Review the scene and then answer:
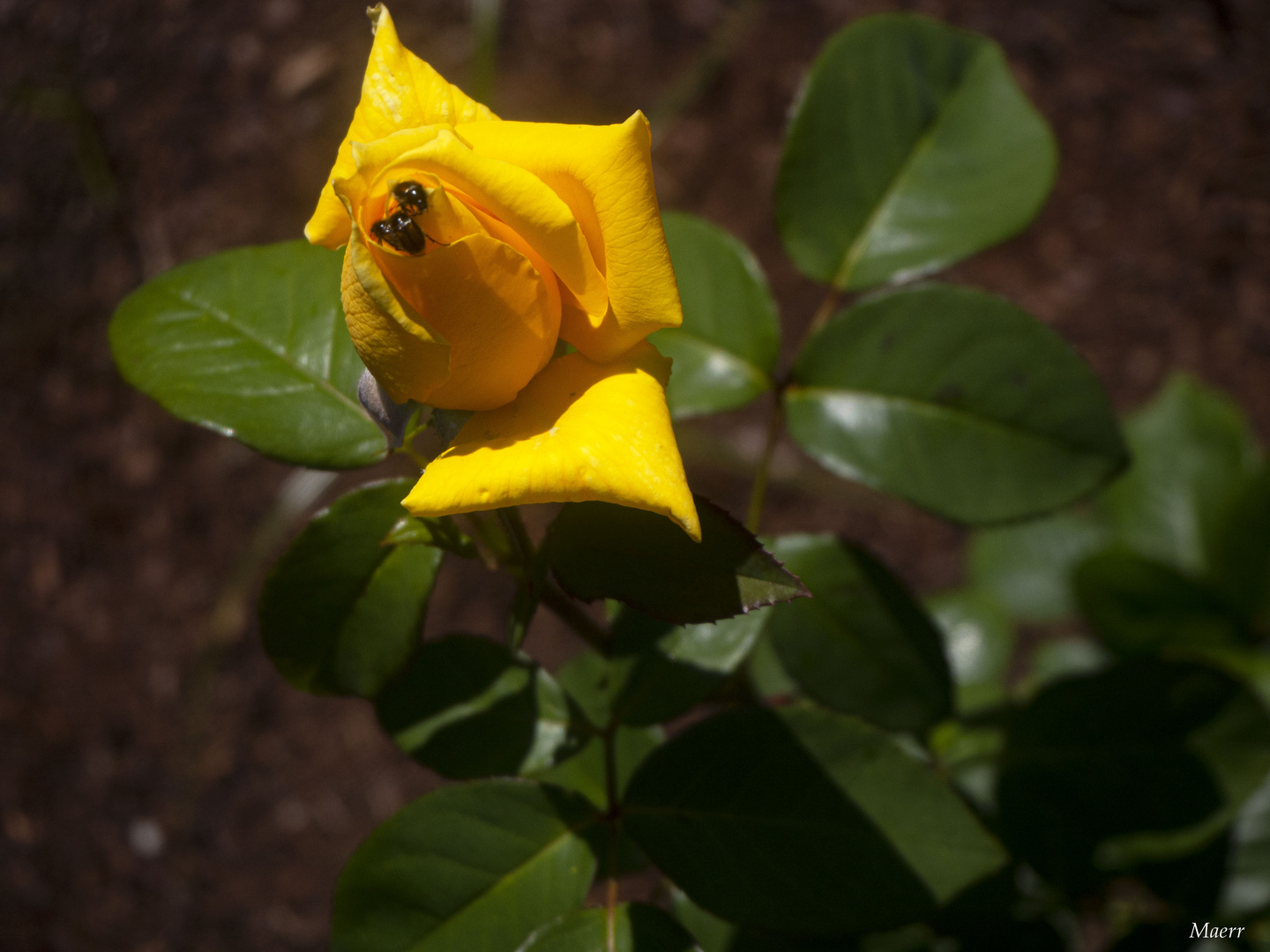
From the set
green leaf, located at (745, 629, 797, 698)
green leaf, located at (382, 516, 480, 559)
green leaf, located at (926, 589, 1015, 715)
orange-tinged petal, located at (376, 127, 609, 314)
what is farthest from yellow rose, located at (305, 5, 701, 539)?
green leaf, located at (926, 589, 1015, 715)

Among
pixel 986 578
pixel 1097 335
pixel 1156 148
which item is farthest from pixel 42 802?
pixel 1156 148

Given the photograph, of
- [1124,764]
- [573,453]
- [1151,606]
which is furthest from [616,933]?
[1151,606]

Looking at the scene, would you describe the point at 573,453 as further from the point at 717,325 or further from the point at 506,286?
the point at 717,325

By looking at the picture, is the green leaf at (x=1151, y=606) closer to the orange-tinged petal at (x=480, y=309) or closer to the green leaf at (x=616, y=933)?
the green leaf at (x=616, y=933)

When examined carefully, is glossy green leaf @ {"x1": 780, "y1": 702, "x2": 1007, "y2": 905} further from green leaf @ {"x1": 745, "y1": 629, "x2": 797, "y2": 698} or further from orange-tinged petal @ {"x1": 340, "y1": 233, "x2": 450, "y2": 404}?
orange-tinged petal @ {"x1": 340, "y1": 233, "x2": 450, "y2": 404}

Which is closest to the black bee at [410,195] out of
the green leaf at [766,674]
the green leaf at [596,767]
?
the green leaf at [596,767]
